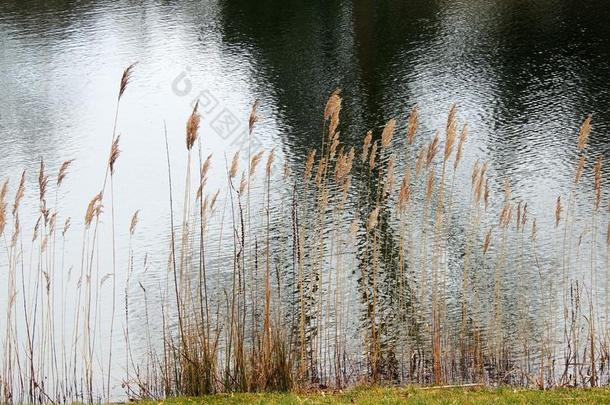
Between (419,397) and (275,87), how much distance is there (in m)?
13.8

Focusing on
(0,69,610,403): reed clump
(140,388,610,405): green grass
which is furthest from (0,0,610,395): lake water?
(140,388,610,405): green grass

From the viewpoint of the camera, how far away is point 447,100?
61.0 feet

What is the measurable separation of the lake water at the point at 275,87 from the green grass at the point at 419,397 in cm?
275

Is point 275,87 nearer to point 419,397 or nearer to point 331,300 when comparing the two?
point 331,300

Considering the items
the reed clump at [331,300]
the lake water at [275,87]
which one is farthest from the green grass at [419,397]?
the lake water at [275,87]

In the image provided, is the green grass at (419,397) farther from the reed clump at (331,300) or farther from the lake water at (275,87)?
the lake water at (275,87)

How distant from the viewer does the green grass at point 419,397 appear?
658cm

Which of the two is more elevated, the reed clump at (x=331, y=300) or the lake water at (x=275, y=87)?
the lake water at (x=275, y=87)

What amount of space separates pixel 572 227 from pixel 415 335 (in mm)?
3908

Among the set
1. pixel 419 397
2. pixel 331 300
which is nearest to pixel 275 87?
pixel 331 300

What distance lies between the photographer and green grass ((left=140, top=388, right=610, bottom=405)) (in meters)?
6.58

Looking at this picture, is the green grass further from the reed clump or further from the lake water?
the lake water

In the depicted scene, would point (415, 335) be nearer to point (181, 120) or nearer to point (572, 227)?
point (572, 227)

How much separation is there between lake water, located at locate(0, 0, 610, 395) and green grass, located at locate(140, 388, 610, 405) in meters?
2.75
